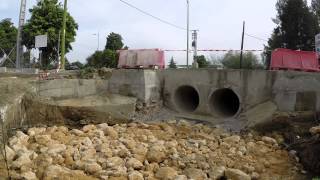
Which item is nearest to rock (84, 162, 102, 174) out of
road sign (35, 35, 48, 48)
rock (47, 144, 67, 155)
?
rock (47, 144, 67, 155)

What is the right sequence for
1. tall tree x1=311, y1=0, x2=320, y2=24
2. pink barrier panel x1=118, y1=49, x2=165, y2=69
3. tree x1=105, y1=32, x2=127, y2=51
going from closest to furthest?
pink barrier panel x1=118, y1=49, x2=165, y2=69, tall tree x1=311, y1=0, x2=320, y2=24, tree x1=105, y1=32, x2=127, y2=51

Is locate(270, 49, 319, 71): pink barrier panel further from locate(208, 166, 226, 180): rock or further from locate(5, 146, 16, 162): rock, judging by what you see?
locate(5, 146, 16, 162): rock

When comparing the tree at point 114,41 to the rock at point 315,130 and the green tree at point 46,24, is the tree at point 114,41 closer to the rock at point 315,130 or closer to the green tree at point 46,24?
the green tree at point 46,24

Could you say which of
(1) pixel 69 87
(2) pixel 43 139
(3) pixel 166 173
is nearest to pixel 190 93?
(1) pixel 69 87

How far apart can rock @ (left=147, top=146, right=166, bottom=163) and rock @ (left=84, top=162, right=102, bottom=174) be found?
148 cm

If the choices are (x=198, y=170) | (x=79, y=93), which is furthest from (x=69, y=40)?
(x=198, y=170)

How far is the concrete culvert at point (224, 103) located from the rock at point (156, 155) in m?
4.65

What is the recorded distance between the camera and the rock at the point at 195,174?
42.7 feet

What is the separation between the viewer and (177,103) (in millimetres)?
19156

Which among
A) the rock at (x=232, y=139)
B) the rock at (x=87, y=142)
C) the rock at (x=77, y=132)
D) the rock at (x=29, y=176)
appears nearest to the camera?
the rock at (x=29, y=176)

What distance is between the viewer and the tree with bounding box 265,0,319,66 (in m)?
33.3

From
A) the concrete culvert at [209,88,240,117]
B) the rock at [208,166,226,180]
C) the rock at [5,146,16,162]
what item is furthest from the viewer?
the concrete culvert at [209,88,240,117]

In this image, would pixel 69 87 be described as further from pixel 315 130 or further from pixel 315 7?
pixel 315 7

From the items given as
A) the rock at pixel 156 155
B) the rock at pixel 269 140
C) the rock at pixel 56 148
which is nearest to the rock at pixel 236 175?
the rock at pixel 156 155
